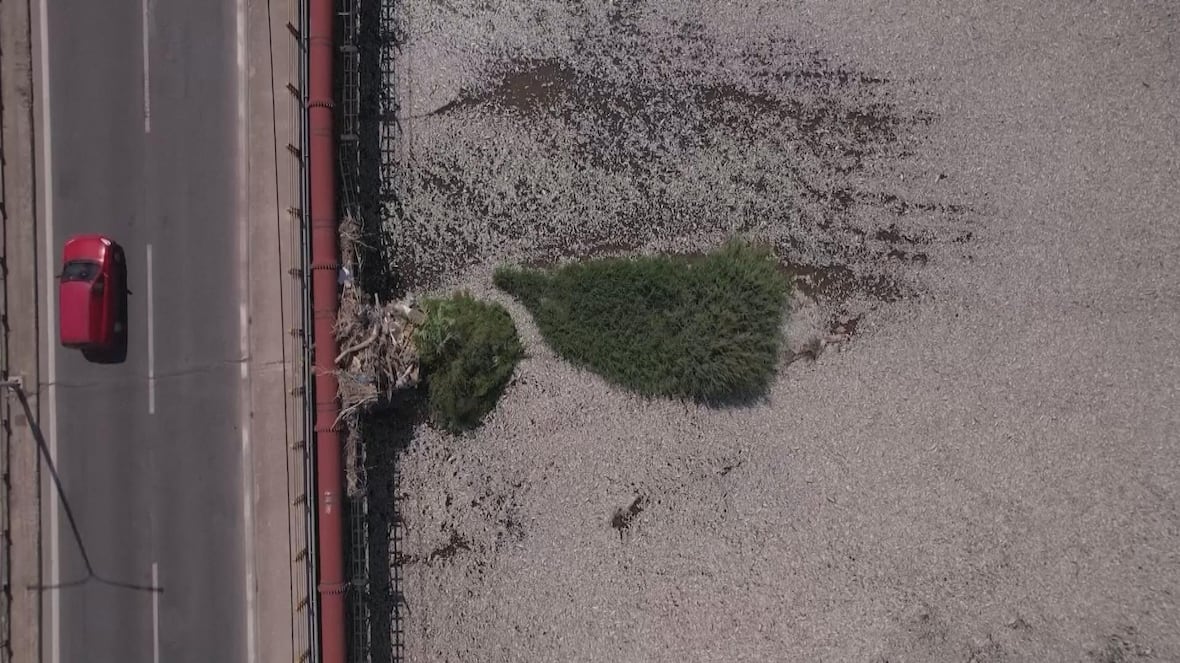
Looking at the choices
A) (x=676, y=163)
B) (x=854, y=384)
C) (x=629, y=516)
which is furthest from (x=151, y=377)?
(x=854, y=384)

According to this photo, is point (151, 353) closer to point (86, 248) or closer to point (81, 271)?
point (81, 271)

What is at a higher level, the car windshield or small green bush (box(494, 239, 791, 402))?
the car windshield


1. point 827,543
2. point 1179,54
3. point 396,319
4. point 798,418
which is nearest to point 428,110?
point 396,319

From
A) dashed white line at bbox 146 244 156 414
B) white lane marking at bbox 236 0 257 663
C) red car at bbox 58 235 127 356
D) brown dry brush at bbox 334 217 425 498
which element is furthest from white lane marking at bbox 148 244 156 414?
brown dry brush at bbox 334 217 425 498

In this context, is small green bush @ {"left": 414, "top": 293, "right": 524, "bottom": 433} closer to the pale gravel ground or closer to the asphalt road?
the pale gravel ground

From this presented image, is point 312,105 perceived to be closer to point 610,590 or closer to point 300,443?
point 300,443

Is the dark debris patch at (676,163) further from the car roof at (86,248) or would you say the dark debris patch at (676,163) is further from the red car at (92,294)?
the car roof at (86,248)

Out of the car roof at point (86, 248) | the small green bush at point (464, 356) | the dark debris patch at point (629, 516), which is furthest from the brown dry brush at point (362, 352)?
the dark debris patch at point (629, 516)
